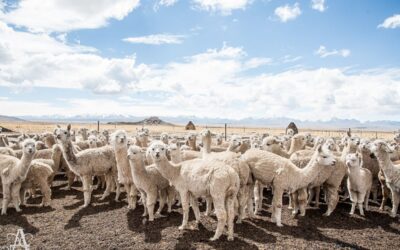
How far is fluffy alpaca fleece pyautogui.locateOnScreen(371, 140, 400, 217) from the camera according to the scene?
36.6 ft

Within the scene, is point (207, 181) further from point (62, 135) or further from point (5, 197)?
point (5, 197)

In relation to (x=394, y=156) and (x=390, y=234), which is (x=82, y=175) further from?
(x=394, y=156)

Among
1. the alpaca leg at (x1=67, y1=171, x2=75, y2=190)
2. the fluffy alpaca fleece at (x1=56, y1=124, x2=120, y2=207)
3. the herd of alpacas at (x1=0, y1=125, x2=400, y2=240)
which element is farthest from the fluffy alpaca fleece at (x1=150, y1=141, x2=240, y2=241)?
the alpaca leg at (x1=67, y1=171, x2=75, y2=190)

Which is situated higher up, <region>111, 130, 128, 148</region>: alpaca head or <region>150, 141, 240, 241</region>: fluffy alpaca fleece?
<region>111, 130, 128, 148</region>: alpaca head

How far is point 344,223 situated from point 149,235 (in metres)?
5.38

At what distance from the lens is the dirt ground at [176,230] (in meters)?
8.78

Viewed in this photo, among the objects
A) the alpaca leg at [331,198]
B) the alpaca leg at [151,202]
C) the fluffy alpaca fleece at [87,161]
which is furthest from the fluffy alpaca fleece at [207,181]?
the alpaca leg at [331,198]

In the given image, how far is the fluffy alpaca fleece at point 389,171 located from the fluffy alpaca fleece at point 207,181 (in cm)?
504

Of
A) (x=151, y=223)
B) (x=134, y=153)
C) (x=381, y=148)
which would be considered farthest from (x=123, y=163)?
(x=381, y=148)

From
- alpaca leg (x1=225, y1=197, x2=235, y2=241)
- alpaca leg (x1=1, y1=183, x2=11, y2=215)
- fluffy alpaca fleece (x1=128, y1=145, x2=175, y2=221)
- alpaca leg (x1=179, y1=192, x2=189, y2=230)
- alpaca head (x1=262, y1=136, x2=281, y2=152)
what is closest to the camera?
alpaca leg (x1=225, y1=197, x2=235, y2=241)

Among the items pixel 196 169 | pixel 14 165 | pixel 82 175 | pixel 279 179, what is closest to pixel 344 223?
pixel 279 179

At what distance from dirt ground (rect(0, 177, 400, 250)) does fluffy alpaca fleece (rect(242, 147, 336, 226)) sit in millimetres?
816

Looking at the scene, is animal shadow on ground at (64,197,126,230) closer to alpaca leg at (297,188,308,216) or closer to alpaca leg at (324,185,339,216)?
alpaca leg at (297,188,308,216)

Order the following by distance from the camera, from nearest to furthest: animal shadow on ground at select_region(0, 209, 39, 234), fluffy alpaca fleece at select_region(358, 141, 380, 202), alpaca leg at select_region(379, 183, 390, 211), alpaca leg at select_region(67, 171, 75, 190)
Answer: animal shadow on ground at select_region(0, 209, 39, 234), alpaca leg at select_region(379, 183, 390, 211), fluffy alpaca fleece at select_region(358, 141, 380, 202), alpaca leg at select_region(67, 171, 75, 190)
